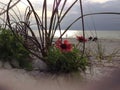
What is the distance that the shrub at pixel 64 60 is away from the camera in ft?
5.25

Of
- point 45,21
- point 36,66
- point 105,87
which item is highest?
point 45,21

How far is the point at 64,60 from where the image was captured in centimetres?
162

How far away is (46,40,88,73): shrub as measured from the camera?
160cm

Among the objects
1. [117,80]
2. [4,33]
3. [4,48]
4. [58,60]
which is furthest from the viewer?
[4,33]

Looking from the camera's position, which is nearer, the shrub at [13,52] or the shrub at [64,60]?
the shrub at [64,60]

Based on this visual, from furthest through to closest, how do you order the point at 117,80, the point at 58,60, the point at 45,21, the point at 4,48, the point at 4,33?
1. the point at 4,33
2. the point at 4,48
3. the point at 45,21
4. the point at 58,60
5. the point at 117,80

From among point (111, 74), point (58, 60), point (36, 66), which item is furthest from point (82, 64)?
point (111, 74)

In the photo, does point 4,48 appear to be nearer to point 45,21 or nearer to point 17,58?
point 17,58

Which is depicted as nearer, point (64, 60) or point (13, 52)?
point (64, 60)

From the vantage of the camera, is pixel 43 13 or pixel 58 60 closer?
pixel 58 60

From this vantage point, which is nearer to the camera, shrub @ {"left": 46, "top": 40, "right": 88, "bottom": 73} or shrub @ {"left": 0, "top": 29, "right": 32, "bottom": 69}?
shrub @ {"left": 46, "top": 40, "right": 88, "bottom": 73}

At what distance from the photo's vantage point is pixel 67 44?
1.67 m

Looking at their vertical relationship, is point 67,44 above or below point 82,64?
above

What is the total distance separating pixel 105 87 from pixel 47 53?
4.85ft
